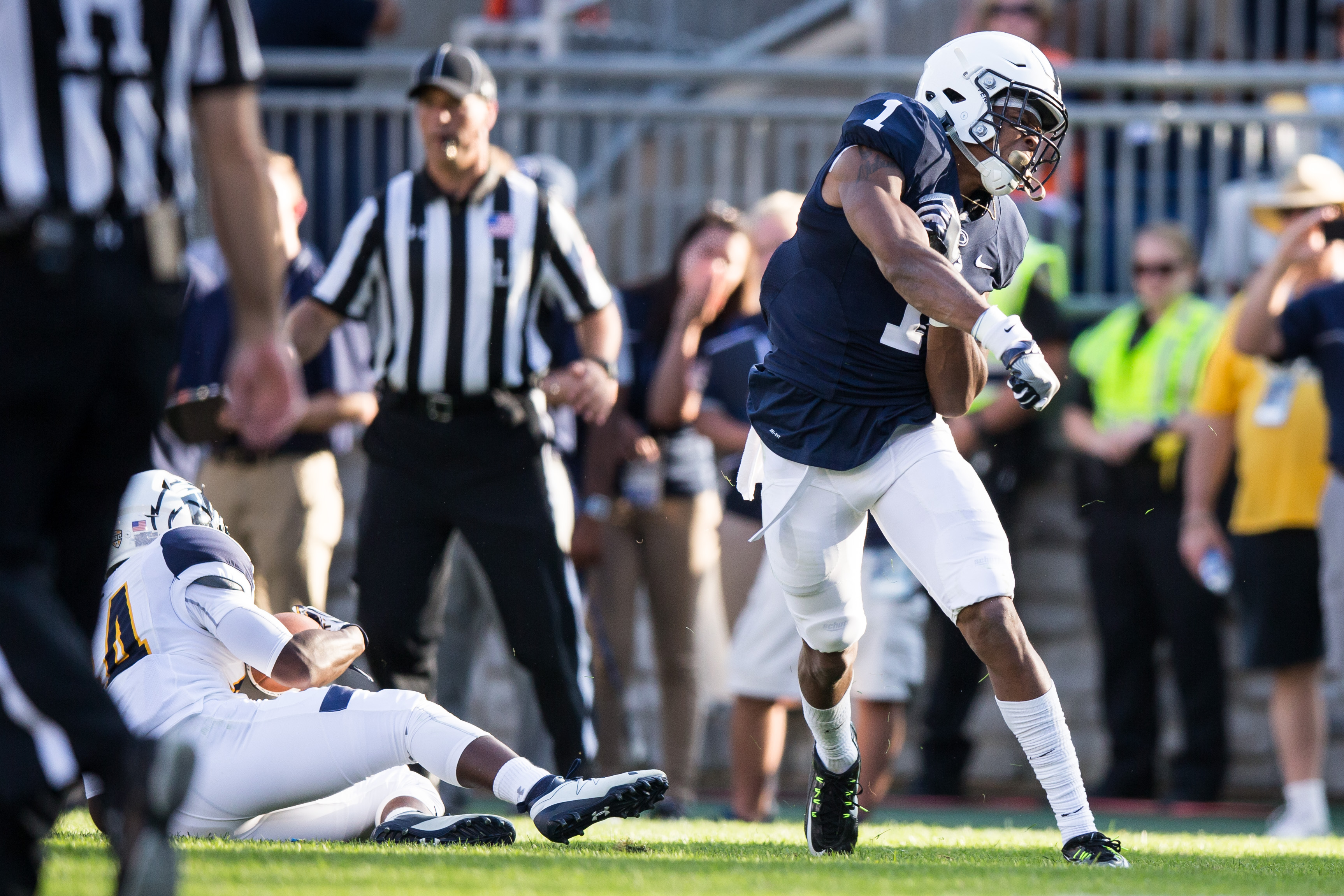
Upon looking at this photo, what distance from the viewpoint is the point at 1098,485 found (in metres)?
7.99

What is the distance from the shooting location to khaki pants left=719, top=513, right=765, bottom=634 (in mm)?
7375

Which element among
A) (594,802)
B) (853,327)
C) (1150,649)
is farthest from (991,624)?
(1150,649)

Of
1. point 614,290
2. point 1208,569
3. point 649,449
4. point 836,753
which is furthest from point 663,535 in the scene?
point 836,753

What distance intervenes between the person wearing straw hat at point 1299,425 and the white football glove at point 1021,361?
3.23 m

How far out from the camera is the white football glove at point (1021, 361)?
12.6 feet

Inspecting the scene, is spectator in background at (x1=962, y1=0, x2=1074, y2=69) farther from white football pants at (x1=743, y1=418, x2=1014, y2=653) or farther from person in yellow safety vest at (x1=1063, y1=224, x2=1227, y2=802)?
white football pants at (x1=743, y1=418, x2=1014, y2=653)

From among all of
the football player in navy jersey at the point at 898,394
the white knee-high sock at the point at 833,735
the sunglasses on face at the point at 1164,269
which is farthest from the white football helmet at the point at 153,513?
the sunglasses on face at the point at 1164,269

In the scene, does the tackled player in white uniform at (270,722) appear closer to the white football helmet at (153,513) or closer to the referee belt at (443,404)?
the white football helmet at (153,513)

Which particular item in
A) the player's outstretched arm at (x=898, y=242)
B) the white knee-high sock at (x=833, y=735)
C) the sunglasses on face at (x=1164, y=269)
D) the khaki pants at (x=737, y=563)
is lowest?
the khaki pants at (x=737, y=563)

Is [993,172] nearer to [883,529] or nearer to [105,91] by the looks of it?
[883,529]

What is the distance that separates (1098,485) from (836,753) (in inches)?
143

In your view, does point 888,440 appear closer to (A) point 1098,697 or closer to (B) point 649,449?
(B) point 649,449

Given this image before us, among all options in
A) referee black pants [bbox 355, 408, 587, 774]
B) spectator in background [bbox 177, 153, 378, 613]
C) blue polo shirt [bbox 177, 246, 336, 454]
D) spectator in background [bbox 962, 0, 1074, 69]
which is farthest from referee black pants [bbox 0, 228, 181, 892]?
spectator in background [bbox 962, 0, 1074, 69]

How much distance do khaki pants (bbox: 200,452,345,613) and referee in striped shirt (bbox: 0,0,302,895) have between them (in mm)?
4039
